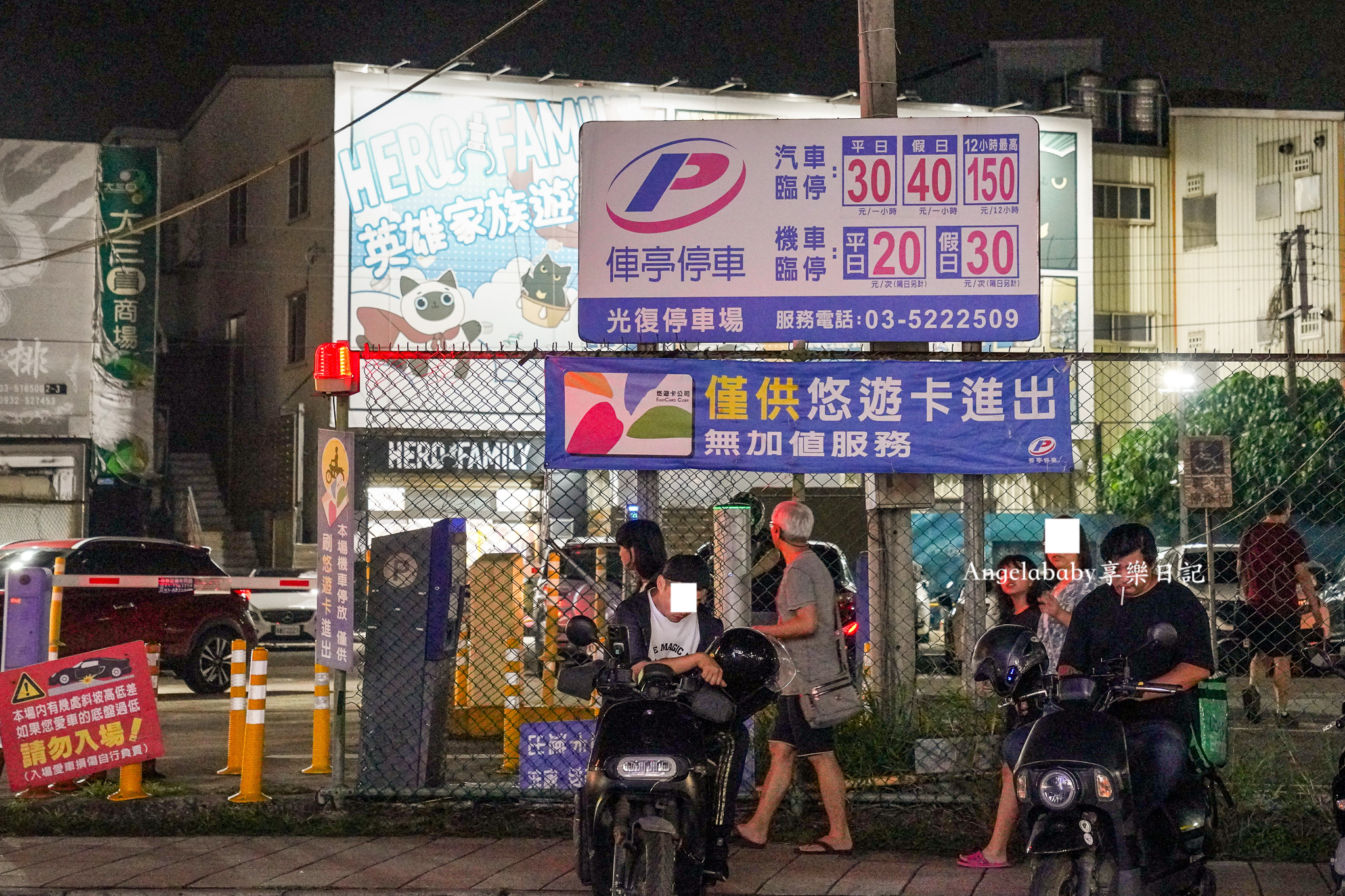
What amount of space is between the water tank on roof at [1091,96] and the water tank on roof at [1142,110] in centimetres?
56

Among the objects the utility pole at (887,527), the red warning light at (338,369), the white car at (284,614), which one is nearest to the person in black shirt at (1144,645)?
the utility pole at (887,527)

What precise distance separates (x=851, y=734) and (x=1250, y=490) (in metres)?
20.0

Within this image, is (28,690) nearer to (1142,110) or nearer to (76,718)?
(76,718)

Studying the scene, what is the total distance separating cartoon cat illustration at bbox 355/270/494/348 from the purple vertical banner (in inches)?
728

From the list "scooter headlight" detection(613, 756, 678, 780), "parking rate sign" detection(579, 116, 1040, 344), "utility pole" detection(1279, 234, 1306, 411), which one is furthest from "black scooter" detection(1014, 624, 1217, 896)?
"utility pole" detection(1279, 234, 1306, 411)

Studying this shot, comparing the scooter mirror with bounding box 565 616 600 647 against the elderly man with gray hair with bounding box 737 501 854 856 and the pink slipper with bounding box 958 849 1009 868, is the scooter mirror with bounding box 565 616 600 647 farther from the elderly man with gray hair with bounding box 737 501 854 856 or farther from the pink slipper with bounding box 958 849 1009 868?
the pink slipper with bounding box 958 849 1009 868

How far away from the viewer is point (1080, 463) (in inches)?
1211

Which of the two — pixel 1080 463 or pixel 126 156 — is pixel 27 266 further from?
pixel 1080 463

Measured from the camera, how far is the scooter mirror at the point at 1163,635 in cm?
517

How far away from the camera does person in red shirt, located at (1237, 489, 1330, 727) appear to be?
37.9 feet

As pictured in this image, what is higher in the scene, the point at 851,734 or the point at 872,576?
the point at 872,576

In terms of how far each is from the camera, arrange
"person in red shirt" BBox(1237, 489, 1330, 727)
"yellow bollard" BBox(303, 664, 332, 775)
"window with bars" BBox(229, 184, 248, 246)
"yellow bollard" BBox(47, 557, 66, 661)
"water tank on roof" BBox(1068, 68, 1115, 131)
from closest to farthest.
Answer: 1. "yellow bollard" BBox(47, 557, 66, 661)
2. "yellow bollard" BBox(303, 664, 332, 775)
3. "person in red shirt" BBox(1237, 489, 1330, 727)
4. "window with bars" BBox(229, 184, 248, 246)
5. "water tank on roof" BBox(1068, 68, 1115, 131)

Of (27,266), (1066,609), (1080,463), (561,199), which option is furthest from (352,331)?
(1066,609)

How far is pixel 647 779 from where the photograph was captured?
17.1ft
